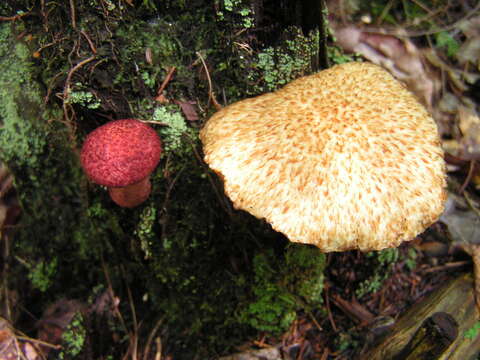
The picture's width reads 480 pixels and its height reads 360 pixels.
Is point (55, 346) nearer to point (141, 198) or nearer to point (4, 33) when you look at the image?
point (141, 198)

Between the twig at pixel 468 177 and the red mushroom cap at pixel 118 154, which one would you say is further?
the twig at pixel 468 177

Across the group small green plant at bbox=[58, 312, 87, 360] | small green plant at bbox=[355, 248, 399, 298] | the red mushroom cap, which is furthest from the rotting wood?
small green plant at bbox=[58, 312, 87, 360]

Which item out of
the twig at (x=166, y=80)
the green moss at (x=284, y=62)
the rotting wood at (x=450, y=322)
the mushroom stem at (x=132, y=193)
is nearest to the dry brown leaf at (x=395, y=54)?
the green moss at (x=284, y=62)

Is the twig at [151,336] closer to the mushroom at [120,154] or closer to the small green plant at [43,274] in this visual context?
the small green plant at [43,274]

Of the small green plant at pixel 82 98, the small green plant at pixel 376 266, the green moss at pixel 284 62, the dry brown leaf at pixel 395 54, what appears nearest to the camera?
the small green plant at pixel 82 98

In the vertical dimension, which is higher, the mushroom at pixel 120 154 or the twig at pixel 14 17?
the twig at pixel 14 17

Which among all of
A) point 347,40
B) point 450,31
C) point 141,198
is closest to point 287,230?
point 141,198

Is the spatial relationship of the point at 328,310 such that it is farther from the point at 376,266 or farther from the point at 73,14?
the point at 73,14
